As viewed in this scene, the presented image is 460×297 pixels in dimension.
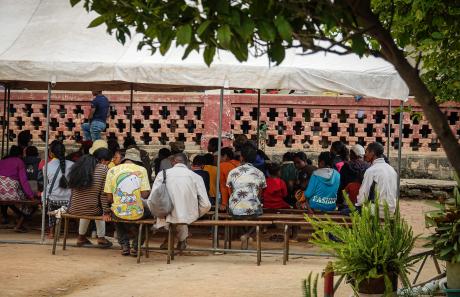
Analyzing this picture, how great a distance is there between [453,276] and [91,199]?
551 cm

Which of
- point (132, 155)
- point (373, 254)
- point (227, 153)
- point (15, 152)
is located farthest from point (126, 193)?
point (373, 254)

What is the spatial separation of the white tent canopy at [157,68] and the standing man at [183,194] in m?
1.15

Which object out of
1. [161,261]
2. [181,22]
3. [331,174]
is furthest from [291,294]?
[181,22]

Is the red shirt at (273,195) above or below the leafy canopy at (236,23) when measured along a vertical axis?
below

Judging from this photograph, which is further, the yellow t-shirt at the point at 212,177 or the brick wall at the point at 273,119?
the brick wall at the point at 273,119

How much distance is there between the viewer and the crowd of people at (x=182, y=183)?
11289 mm

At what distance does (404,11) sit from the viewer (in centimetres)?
891

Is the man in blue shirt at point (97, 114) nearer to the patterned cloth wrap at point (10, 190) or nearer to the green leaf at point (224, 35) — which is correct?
the patterned cloth wrap at point (10, 190)

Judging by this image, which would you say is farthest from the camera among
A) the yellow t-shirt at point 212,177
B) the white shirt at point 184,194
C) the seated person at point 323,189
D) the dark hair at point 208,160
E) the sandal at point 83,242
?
the dark hair at point 208,160

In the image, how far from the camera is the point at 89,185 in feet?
38.5

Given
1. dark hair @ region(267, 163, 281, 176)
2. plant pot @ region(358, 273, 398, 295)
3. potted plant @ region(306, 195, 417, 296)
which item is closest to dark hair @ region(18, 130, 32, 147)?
dark hair @ region(267, 163, 281, 176)

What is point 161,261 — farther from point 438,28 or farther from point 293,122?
point 293,122

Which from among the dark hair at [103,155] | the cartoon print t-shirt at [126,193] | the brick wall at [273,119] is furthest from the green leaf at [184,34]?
the brick wall at [273,119]

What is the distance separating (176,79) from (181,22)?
6295 millimetres
